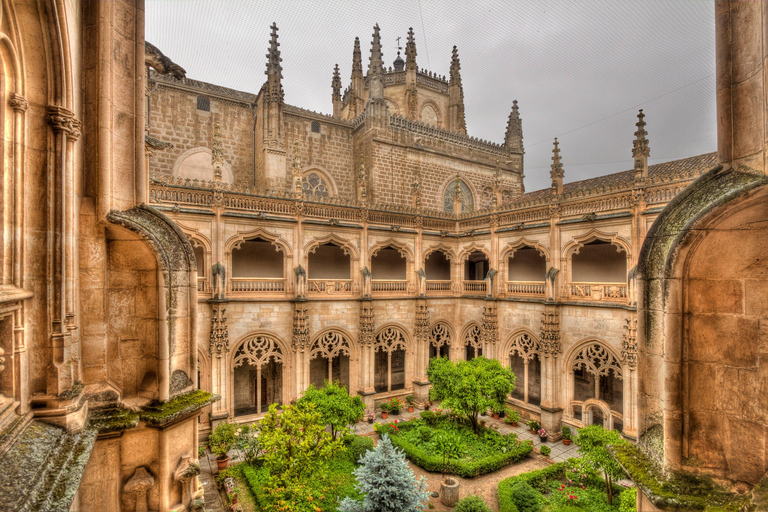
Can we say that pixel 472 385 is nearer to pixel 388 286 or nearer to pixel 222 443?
pixel 388 286

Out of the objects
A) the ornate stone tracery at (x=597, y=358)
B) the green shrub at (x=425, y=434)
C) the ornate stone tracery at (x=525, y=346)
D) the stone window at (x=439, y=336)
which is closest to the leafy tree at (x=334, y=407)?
the green shrub at (x=425, y=434)

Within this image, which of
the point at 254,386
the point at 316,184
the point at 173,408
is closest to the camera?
the point at 173,408

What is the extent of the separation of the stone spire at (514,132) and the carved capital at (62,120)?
27.9m

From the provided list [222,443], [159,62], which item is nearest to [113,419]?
[159,62]

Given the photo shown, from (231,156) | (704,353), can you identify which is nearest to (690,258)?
(704,353)

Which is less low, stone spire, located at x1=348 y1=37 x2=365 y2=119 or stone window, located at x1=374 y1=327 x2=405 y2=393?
stone spire, located at x1=348 y1=37 x2=365 y2=119

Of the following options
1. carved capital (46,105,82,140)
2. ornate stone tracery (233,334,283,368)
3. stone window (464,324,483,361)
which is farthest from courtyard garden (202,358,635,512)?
carved capital (46,105,82,140)

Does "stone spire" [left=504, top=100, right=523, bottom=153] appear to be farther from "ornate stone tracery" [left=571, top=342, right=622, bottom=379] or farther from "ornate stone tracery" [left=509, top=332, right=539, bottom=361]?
"ornate stone tracery" [left=571, top=342, right=622, bottom=379]

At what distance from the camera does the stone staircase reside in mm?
2250

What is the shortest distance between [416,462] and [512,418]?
18.0 ft

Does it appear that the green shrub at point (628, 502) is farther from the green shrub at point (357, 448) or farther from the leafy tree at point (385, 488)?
the green shrub at point (357, 448)

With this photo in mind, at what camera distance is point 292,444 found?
8.59 metres

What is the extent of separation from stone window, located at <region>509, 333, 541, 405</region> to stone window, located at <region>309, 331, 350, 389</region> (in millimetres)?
7958

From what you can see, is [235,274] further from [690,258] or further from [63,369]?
[690,258]
